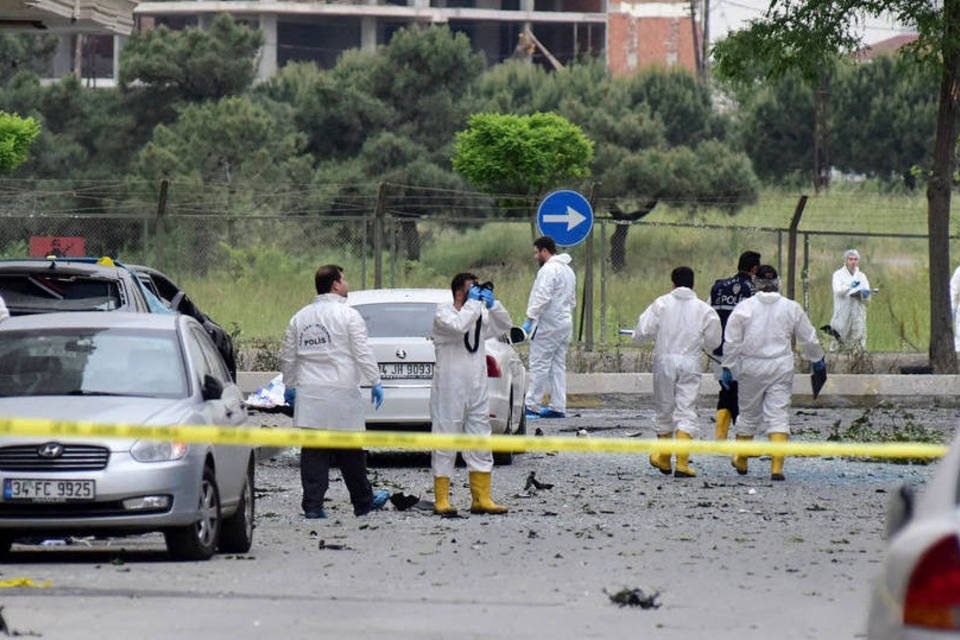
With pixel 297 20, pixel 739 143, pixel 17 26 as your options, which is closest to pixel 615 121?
pixel 739 143

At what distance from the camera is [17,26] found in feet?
77.6

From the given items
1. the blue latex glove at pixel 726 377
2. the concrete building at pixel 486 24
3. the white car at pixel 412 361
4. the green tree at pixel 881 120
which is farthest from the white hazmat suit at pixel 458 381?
the concrete building at pixel 486 24

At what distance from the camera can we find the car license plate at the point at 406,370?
55.6 ft

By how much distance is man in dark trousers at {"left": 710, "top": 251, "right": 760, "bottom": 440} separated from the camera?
17766mm

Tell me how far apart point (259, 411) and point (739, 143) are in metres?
46.5

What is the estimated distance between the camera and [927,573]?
215 inches

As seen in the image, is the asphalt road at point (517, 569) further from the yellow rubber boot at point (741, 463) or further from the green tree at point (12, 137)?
the green tree at point (12, 137)

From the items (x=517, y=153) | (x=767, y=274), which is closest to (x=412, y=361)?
(x=767, y=274)

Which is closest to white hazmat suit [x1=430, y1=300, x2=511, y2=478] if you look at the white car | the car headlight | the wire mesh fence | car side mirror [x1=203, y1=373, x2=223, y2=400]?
the white car

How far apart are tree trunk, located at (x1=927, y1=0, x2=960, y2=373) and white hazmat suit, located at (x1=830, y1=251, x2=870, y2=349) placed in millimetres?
3982

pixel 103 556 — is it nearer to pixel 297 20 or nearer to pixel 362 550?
pixel 362 550

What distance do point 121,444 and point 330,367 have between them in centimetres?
301

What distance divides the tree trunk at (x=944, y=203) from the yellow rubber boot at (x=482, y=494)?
12.6 meters

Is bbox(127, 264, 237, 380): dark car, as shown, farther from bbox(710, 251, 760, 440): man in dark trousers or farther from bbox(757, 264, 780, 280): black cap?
bbox(757, 264, 780, 280): black cap
